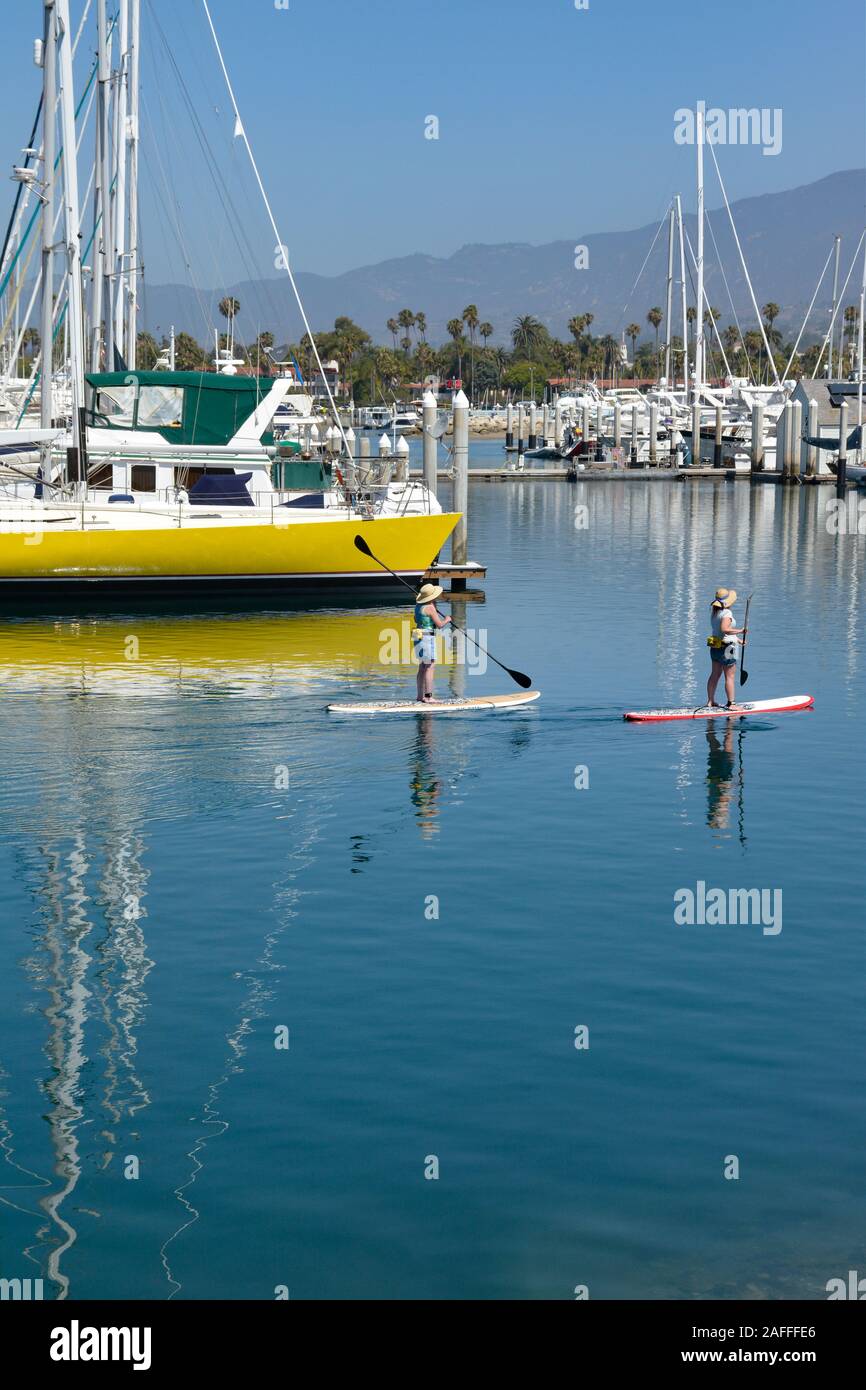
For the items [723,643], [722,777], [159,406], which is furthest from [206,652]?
[722,777]

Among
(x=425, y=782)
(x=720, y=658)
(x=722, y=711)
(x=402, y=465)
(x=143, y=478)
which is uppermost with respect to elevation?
(x=402, y=465)

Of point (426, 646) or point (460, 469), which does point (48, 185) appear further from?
point (426, 646)

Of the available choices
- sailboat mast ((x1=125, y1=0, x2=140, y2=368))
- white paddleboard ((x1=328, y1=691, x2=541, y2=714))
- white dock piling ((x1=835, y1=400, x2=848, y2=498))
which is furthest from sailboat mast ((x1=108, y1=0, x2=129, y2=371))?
white dock piling ((x1=835, y1=400, x2=848, y2=498))

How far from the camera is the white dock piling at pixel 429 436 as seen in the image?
121 ft

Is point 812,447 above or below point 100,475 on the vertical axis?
above

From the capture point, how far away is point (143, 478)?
120ft

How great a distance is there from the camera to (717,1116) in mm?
10867

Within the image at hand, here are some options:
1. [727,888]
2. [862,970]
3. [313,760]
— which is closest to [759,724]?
[313,760]

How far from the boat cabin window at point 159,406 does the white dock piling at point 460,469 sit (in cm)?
617

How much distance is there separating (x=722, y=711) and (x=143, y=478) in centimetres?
1722

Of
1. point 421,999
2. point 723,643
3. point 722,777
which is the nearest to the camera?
point 421,999

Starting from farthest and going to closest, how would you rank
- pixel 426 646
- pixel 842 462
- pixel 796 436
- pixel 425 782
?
pixel 796 436 → pixel 842 462 → pixel 426 646 → pixel 425 782

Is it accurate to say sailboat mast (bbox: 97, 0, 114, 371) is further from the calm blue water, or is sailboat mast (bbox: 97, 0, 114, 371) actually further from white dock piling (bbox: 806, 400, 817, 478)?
white dock piling (bbox: 806, 400, 817, 478)

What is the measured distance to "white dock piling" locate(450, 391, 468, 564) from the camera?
36.3 meters
